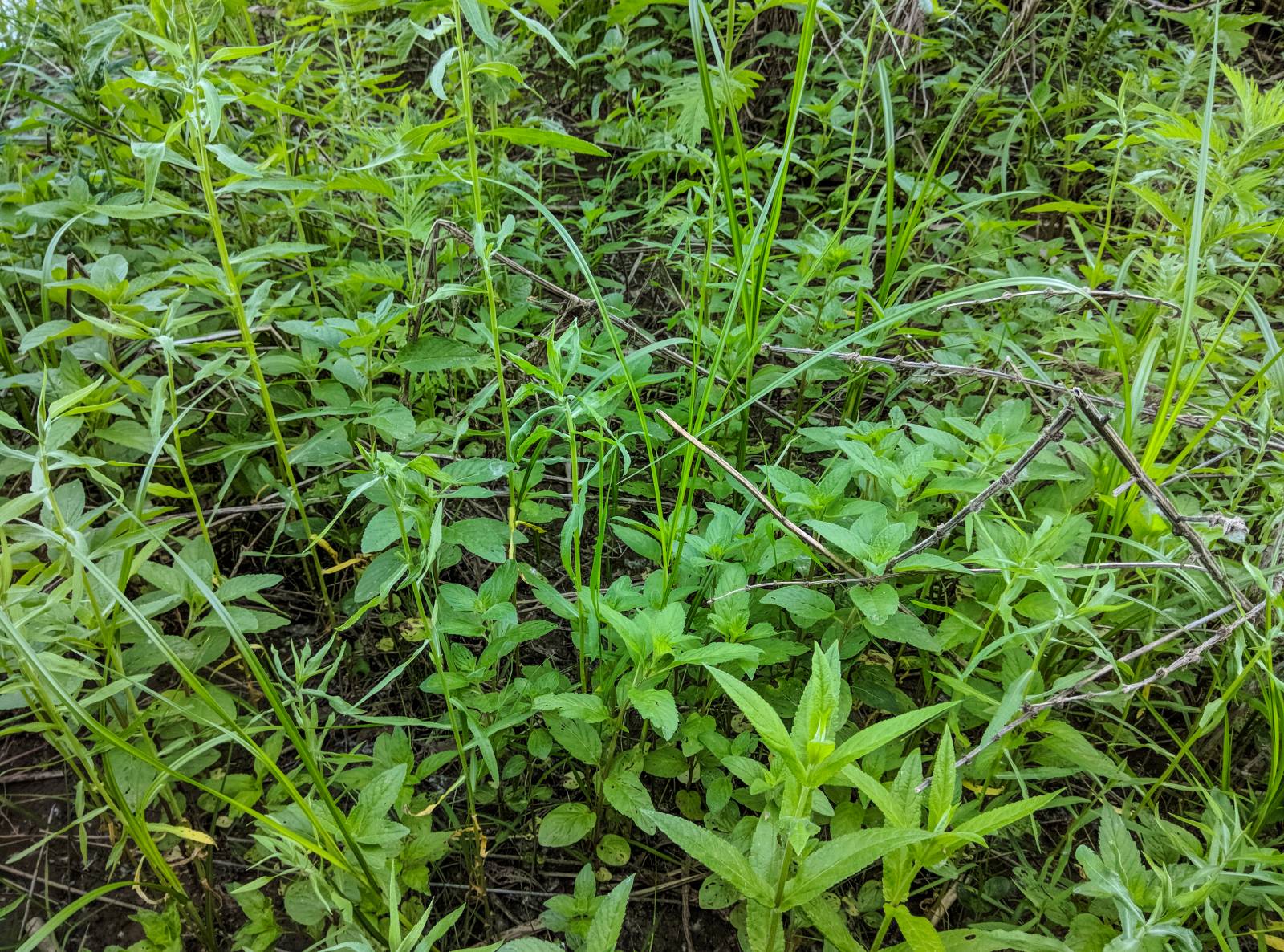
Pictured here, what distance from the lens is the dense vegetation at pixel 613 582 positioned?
3.30ft

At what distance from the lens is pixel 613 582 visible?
141 cm

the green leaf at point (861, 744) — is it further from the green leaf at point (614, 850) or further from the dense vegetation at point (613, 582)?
the green leaf at point (614, 850)

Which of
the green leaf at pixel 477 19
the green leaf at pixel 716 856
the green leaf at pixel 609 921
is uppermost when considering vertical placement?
the green leaf at pixel 477 19

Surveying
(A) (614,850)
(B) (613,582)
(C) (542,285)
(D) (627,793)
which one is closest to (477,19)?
(C) (542,285)

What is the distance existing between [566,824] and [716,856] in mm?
376

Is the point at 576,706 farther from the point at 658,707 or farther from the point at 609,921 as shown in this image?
the point at 609,921

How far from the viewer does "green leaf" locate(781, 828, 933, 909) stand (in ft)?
2.66

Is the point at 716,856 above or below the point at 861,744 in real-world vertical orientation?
below

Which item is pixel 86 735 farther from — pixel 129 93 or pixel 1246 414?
pixel 1246 414

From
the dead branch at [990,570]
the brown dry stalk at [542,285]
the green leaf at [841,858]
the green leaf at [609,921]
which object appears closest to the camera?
the green leaf at [841,858]

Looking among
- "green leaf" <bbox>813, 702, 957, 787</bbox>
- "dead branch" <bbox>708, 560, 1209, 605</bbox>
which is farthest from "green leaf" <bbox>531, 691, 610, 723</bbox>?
"green leaf" <bbox>813, 702, 957, 787</bbox>

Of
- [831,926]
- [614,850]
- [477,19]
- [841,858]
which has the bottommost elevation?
[614,850]

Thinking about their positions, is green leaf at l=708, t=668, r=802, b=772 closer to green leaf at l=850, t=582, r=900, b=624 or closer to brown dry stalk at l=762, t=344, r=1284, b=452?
green leaf at l=850, t=582, r=900, b=624

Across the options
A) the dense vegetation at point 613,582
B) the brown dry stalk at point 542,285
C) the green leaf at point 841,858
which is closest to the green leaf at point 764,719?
the dense vegetation at point 613,582
